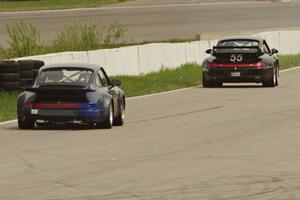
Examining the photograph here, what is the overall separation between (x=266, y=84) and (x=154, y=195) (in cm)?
2089

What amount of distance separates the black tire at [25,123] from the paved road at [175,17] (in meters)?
26.1

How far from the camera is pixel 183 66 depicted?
3747 cm

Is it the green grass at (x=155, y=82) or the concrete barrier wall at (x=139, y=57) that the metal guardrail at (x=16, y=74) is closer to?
the green grass at (x=155, y=82)

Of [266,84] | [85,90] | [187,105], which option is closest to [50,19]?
[266,84]

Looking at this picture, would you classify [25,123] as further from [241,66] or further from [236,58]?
[236,58]

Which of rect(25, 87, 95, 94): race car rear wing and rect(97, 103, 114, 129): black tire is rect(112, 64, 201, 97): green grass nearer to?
rect(97, 103, 114, 129): black tire

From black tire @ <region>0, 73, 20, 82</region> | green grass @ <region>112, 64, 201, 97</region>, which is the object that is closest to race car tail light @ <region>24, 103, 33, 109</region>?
black tire @ <region>0, 73, 20, 82</region>

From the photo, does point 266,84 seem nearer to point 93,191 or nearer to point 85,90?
point 85,90

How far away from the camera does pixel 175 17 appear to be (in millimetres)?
59656

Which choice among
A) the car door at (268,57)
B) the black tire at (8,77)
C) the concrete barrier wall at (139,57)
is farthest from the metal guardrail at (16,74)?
the car door at (268,57)

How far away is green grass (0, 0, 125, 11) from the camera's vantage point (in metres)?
64.1

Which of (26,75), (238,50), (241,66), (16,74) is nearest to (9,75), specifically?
(16,74)

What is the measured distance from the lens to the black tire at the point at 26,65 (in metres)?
25.6

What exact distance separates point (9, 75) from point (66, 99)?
669cm
